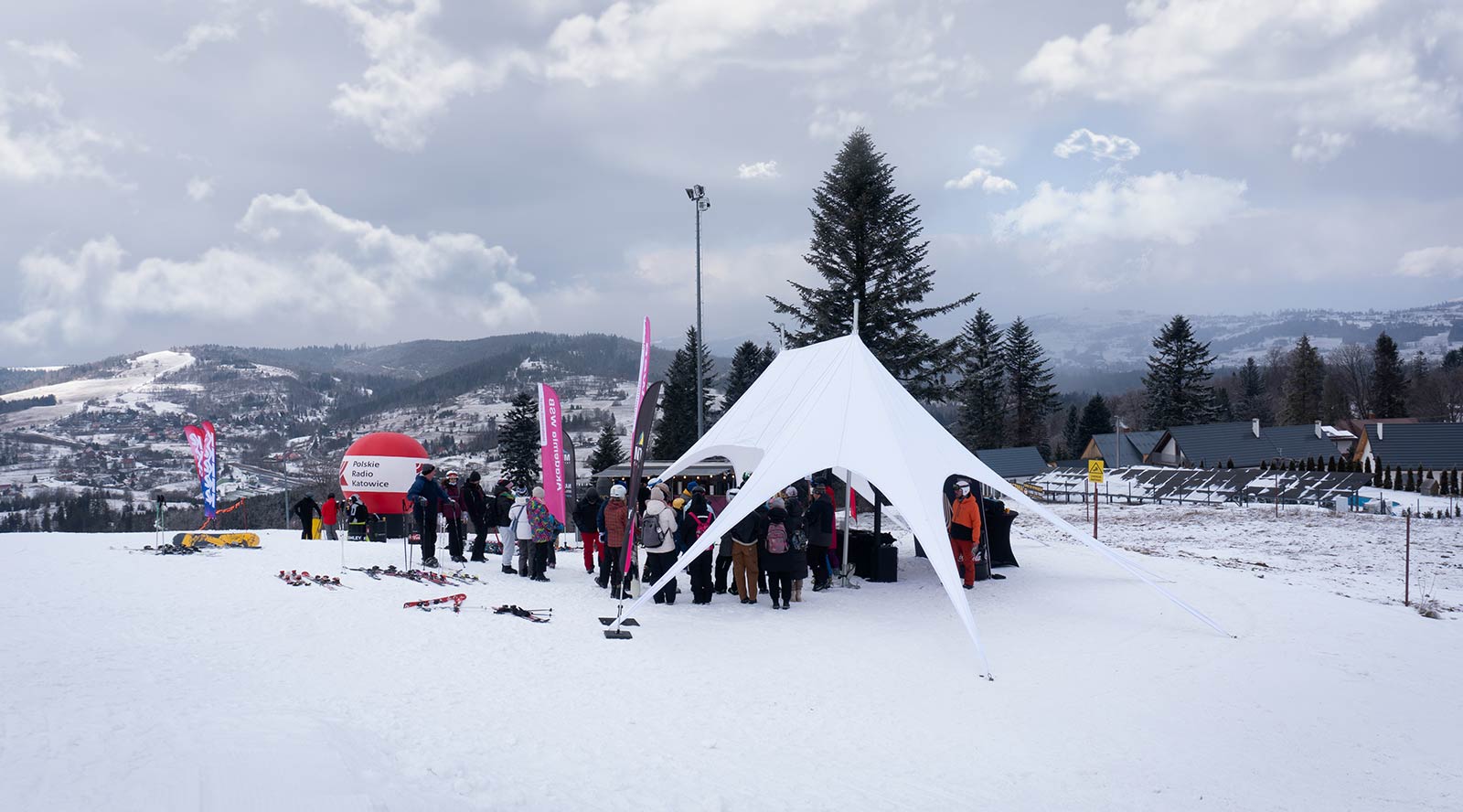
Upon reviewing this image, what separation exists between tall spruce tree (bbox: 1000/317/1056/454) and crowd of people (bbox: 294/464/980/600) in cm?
4374

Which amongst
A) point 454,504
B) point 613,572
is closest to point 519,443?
point 454,504

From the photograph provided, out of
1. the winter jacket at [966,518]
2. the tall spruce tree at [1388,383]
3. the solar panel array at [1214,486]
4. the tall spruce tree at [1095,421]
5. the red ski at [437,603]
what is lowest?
the solar panel array at [1214,486]

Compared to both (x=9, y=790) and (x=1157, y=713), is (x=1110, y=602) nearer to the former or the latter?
(x=1157, y=713)

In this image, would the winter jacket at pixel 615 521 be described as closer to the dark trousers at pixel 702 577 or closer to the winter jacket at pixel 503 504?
the dark trousers at pixel 702 577

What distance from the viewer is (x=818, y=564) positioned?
36.8 feet

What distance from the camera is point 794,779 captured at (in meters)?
4.97

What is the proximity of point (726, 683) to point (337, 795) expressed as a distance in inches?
139

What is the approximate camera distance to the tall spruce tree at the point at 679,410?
45750 mm

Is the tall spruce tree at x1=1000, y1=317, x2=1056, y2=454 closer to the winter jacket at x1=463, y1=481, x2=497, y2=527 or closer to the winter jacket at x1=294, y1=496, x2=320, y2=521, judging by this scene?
the winter jacket at x1=294, y1=496, x2=320, y2=521

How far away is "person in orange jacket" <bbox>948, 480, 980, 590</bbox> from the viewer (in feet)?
35.2

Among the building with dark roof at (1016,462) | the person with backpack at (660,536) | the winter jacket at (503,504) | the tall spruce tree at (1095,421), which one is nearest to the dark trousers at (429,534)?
the winter jacket at (503,504)

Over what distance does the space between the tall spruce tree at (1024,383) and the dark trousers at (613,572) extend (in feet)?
150

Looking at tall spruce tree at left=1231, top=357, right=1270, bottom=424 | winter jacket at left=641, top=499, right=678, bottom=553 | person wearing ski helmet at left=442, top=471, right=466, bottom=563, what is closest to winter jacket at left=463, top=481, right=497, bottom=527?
person wearing ski helmet at left=442, top=471, right=466, bottom=563

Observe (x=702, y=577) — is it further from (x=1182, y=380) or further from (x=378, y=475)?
(x=1182, y=380)
